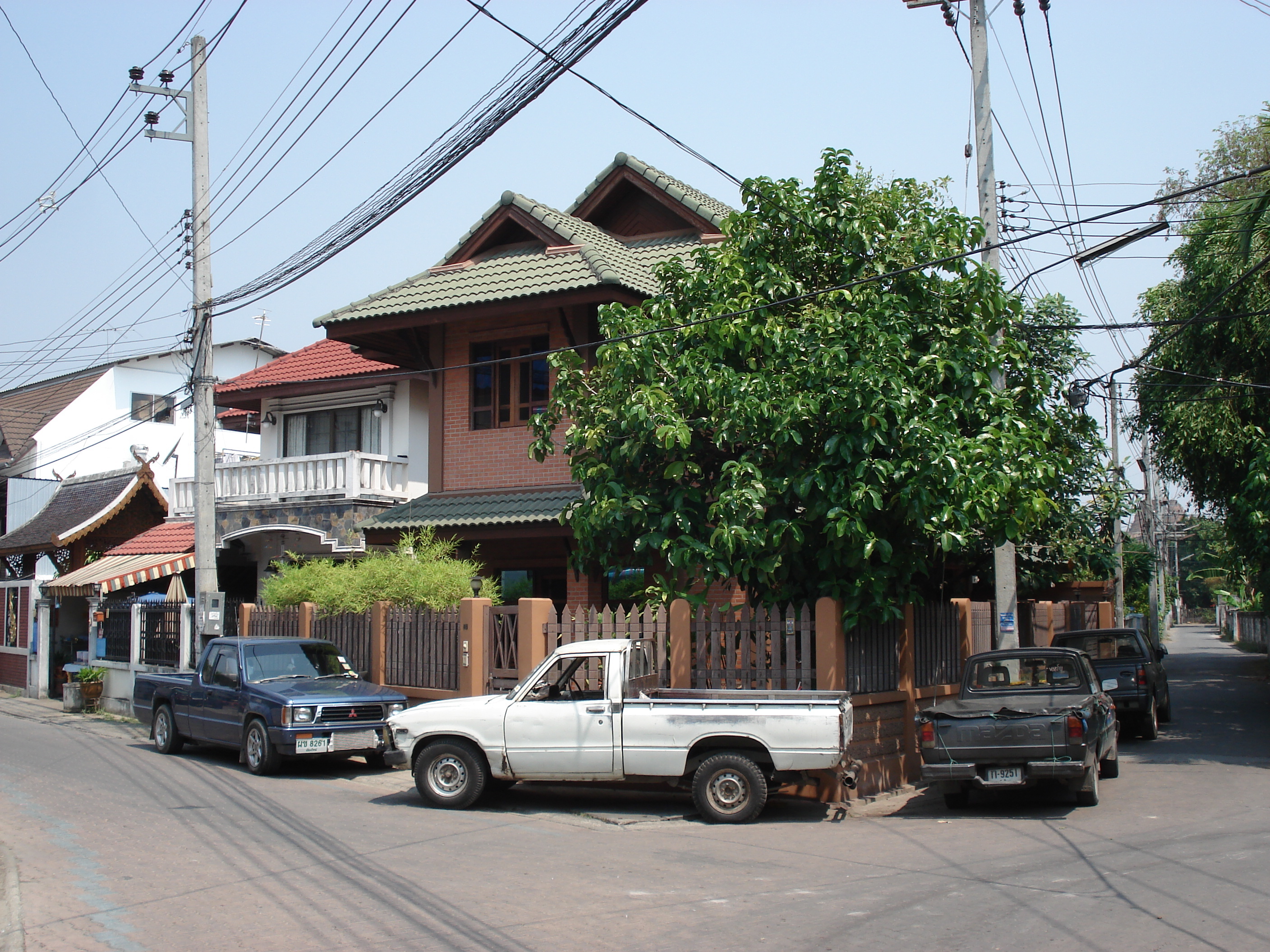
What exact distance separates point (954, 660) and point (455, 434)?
9.07m

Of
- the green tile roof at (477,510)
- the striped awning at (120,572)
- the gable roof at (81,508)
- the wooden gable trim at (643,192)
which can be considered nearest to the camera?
the green tile roof at (477,510)

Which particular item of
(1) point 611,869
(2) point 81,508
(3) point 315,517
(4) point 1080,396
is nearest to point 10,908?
(1) point 611,869

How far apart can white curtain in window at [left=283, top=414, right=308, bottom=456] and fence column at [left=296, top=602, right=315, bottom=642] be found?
21.0 feet

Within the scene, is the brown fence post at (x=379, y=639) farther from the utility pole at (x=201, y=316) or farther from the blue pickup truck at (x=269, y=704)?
the utility pole at (x=201, y=316)

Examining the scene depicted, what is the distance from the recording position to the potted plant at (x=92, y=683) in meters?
21.9

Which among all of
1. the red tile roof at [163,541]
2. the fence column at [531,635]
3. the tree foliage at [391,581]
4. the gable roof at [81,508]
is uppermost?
the gable roof at [81,508]

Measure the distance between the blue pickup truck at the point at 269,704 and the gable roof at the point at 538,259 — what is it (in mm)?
6266

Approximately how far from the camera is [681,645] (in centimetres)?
1267

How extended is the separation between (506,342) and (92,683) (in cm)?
1079

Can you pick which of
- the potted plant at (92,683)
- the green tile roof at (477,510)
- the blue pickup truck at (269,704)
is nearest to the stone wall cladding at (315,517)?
the green tile roof at (477,510)

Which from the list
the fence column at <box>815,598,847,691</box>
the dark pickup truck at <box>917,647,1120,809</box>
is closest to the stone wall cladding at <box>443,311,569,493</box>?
the fence column at <box>815,598,847,691</box>

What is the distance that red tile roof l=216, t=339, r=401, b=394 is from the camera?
73.4ft

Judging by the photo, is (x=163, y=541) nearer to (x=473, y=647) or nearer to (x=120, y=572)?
(x=120, y=572)

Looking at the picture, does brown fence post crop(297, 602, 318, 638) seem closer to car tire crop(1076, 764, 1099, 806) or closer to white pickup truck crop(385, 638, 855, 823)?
white pickup truck crop(385, 638, 855, 823)
